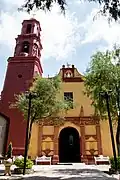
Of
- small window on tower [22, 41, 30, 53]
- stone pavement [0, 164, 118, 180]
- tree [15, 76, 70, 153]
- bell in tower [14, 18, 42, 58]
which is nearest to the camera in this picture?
stone pavement [0, 164, 118, 180]

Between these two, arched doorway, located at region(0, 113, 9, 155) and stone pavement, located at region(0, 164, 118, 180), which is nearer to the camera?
stone pavement, located at region(0, 164, 118, 180)

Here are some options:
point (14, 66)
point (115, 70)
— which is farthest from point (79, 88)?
point (115, 70)

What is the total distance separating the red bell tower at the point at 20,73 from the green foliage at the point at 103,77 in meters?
8.19

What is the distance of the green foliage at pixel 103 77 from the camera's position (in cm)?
1491

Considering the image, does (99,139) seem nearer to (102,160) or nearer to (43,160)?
(102,160)

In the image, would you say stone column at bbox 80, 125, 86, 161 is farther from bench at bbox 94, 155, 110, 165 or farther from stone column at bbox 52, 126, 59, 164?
stone column at bbox 52, 126, 59, 164

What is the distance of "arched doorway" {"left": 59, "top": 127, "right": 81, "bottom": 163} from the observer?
2138cm

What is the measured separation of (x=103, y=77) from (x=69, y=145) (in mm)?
9394

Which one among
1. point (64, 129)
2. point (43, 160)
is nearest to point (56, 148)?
point (43, 160)

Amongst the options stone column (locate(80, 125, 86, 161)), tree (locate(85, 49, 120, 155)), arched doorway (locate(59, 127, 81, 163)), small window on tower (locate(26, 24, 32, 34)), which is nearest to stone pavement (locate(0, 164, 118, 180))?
tree (locate(85, 49, 120, 155))

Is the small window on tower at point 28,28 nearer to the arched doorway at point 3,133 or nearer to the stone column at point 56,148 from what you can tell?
the stone column at point 56,148

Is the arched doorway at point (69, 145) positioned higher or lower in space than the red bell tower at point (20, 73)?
lower

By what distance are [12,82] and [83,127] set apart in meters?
8.42

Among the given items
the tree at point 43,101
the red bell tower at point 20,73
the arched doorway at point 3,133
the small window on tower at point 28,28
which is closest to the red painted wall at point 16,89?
the red bell tower at point 20,73
